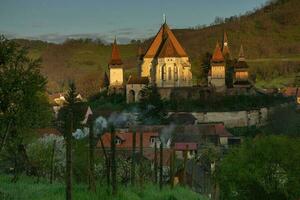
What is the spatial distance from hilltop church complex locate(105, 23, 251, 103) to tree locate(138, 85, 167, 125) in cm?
412

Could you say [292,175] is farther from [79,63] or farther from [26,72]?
[79,63]

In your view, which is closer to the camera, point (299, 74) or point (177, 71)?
point (177, 71)

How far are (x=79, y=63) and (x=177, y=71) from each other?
275ft

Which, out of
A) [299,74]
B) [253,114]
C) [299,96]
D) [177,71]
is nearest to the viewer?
[253,114]

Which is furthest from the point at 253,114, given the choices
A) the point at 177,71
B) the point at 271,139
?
the point at 271,139

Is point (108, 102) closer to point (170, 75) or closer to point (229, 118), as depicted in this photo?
point (170, 75)

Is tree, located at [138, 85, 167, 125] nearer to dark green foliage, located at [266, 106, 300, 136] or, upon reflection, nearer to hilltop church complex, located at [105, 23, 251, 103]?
hilltop church complex, located at [105, 23, 251, 103]

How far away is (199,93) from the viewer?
81375 millimetres

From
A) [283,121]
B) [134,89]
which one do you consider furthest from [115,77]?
[283,121]

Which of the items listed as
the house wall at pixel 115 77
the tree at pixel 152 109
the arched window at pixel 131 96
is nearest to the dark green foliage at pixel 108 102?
the arched window at pixel 131 96

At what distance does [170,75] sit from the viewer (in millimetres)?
85812

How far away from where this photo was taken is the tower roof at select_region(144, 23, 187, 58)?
88.2 meters

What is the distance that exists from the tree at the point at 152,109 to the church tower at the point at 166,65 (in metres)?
6.95

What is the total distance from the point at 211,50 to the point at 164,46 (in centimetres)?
6580
